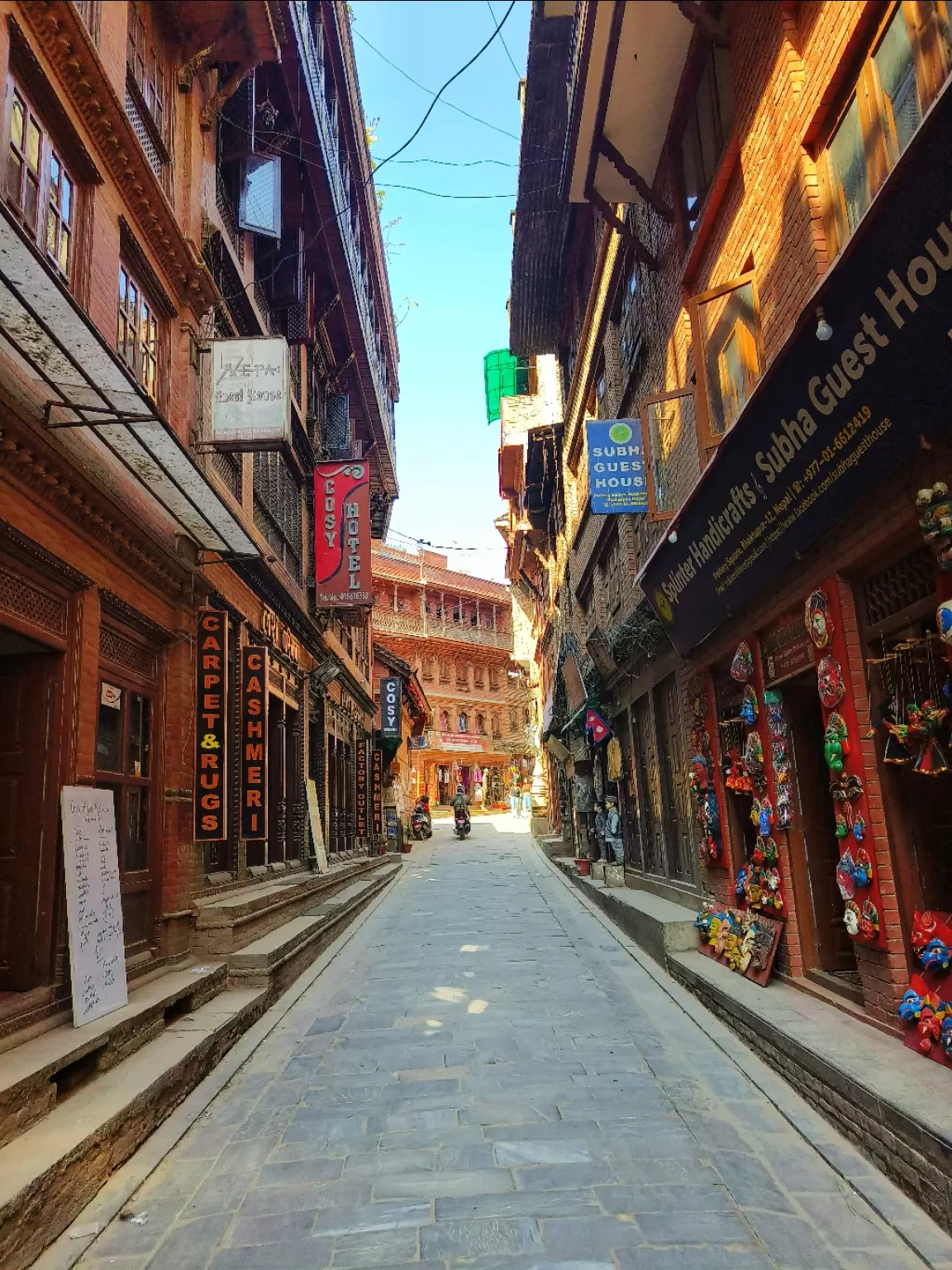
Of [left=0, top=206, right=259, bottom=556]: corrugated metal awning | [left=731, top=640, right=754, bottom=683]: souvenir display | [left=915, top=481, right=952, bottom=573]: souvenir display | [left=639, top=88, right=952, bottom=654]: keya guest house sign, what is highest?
[left=0, top=206, right=259, bottom=556]: corrugated metal awning

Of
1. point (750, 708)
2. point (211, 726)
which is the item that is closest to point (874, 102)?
point (750, 708)

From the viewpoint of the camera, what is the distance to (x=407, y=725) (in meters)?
43.0

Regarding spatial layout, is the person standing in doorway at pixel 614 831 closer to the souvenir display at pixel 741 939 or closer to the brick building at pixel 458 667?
the souvenir display at pixel 741 939

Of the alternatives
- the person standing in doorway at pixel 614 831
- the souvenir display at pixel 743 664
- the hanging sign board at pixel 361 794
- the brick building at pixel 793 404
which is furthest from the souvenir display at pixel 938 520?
the hanging sign board at pixel 361 794

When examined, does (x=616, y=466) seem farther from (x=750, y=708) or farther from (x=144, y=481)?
(x=144, y=481)

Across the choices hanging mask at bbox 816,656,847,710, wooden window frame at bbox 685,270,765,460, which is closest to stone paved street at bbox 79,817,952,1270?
hanging mask at bbox 816,656,847,710

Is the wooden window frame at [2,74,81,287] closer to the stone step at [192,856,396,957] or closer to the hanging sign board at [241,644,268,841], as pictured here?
the hanging sign board at [241,644,268,841]

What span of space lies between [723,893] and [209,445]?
22.2 feet

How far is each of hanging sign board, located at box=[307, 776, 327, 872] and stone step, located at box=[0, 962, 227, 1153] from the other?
22.7 feet

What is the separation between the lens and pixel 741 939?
24.1 feet

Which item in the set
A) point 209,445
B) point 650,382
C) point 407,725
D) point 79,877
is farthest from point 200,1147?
point 407,725

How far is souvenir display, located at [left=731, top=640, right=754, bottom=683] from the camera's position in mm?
7336

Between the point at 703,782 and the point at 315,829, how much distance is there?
7629 mm

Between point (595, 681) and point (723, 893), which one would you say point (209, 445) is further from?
point (595, 681)
